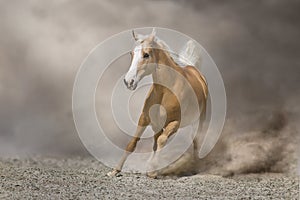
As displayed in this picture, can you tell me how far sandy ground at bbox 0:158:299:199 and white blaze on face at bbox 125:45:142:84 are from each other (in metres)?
1.64

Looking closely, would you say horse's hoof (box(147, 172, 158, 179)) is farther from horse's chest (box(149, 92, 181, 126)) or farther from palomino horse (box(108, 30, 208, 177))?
horse's chest (box(149, 92, 181, 126))

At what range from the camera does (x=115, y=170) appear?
11.3 metres

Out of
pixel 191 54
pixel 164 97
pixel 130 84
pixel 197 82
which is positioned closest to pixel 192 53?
pixel 191 54

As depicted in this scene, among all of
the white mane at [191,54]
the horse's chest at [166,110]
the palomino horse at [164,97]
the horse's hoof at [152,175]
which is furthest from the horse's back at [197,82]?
the horse's hoof at [152,175]

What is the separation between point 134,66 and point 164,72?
0.75 meters

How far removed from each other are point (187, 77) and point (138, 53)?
1128 mm

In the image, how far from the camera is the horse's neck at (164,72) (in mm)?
10938

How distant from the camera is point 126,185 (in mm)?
10938

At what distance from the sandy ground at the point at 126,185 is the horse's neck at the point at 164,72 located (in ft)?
5.06

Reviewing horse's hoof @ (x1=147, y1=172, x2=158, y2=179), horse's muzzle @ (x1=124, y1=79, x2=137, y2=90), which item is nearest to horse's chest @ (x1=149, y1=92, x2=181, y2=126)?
horse's muzzle @ (x1=124, y1=79, x2=137, y2=90)

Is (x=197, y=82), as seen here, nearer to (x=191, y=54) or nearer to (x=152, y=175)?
(x=191, y=54)

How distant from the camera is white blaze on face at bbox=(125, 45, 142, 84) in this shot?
1031 centimetres

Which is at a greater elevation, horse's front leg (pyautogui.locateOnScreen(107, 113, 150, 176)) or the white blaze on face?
the white blaze on face

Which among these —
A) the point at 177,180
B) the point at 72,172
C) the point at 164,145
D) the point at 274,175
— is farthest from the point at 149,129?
the point at 274,175
